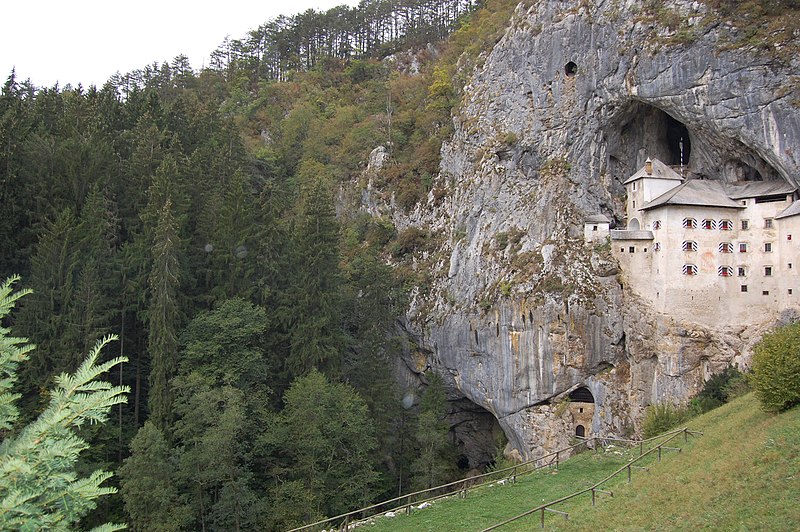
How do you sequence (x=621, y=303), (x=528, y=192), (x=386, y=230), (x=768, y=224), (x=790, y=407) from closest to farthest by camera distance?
(x=790, y=407)
(x=768, y=224)
(x=621, y=303)
(x=528, y=192)
(x=386, y=230)

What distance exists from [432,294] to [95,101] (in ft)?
98.1

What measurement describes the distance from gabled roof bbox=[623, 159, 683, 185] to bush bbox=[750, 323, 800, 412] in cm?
2154

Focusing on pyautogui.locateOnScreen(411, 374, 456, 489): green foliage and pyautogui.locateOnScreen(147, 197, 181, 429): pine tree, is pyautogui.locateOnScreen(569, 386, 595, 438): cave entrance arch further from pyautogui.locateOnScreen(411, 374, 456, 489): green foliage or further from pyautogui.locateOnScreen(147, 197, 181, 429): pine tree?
pyautogui.locateOnScreen(147, 197, 181, 429): pine tree

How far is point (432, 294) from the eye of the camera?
1881 inches

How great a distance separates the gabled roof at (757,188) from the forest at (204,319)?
23060 mm

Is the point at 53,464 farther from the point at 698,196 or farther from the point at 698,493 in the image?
the point at 698,196

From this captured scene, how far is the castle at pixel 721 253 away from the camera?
119 ft

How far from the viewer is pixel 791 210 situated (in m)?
35.0

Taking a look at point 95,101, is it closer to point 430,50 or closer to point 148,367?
point 148,367

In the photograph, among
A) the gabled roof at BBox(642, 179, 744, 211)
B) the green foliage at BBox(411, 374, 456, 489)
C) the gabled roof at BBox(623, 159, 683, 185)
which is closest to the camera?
the gabled roof at BBox(642, 179, 744, 211)

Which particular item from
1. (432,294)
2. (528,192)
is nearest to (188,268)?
(432,294)

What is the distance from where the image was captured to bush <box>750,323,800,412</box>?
19062mm

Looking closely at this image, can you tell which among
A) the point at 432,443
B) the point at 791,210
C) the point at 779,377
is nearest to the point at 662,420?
the point at 779,377

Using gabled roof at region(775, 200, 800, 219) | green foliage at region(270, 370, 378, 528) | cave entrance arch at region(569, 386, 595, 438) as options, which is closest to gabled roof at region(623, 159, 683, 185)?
gabled roof at region(775, 200, 800, 219)
